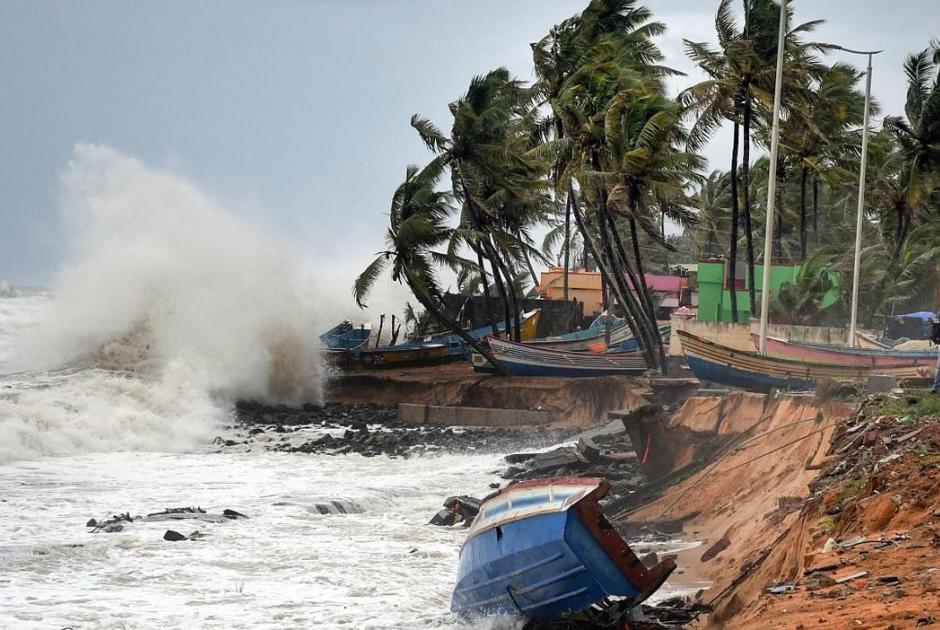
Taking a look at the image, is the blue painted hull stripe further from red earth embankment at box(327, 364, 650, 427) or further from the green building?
the green building

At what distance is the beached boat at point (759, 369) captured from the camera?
2584cm

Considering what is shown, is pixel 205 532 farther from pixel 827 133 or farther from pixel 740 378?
pixel 827 133

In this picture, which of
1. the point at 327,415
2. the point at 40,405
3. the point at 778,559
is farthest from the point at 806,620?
the point at 327,415

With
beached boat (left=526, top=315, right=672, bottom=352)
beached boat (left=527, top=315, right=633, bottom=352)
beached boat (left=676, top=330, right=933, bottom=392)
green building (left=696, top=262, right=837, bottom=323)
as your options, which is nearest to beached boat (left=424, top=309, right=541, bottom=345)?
beached boat (left=527, top=315, right=633, bottom=352)

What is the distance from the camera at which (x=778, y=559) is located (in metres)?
10.9

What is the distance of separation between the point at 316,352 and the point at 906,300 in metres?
20.3

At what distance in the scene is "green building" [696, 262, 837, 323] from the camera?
145ft

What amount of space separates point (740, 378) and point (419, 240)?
14.1 meters

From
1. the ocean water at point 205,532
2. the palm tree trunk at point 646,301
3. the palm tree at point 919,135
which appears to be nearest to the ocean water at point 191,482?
the ocean water at point 205,532

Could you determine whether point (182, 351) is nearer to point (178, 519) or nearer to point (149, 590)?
point (178, 519)

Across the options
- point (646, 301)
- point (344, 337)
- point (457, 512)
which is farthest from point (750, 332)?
point (344, 337)

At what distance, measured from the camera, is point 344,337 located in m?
47.4

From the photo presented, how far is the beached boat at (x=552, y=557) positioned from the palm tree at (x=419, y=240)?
26246mm

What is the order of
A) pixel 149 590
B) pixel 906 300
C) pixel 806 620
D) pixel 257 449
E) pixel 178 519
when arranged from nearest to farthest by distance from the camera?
pixel 806 620, pixel 149 590, pixel 178 519, pixel 257 449, pixel 906 300
